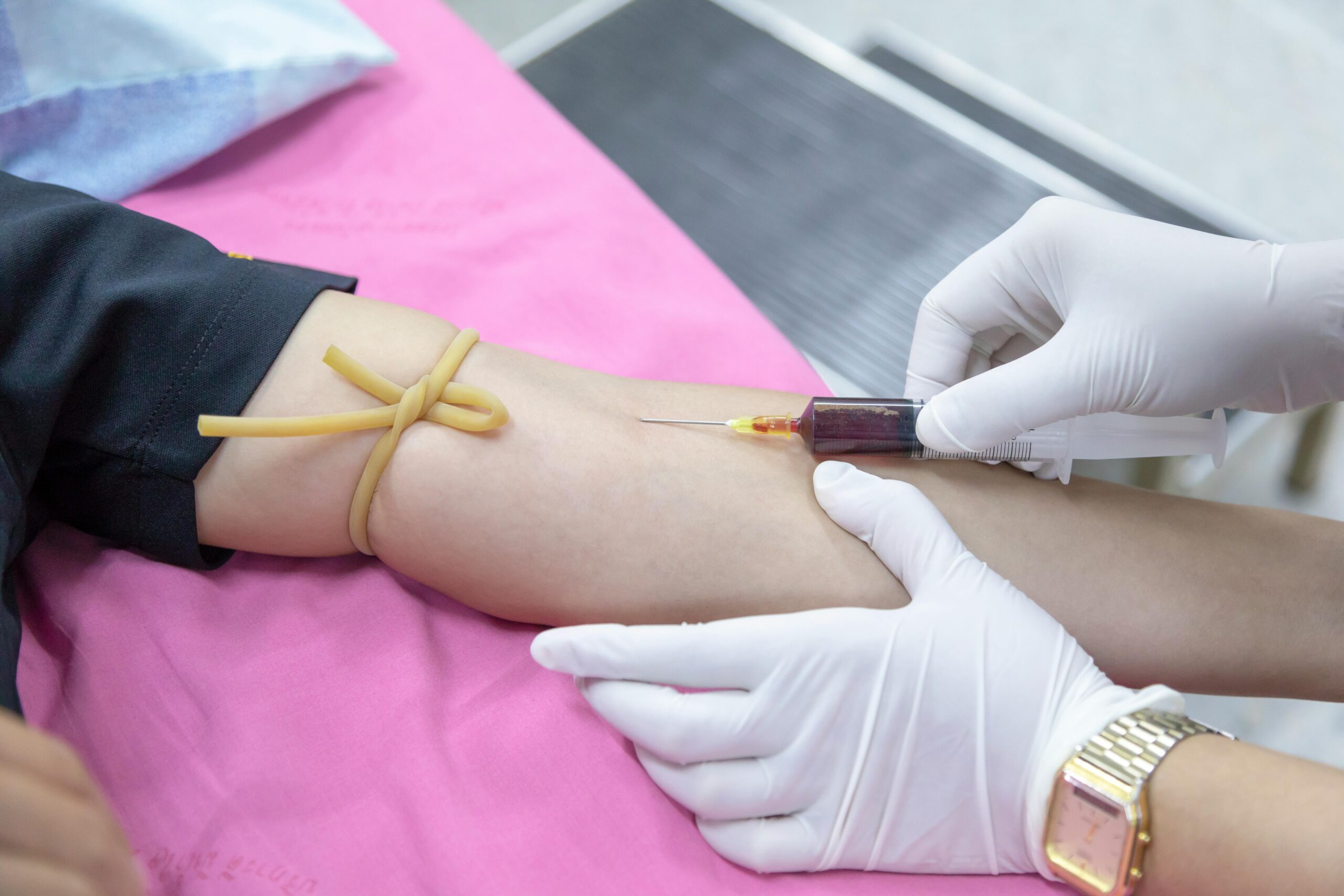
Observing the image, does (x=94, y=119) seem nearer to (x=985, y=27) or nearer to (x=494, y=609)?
(x=494, y=609)

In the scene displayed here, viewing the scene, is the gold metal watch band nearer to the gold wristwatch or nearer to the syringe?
the gold wristwatch

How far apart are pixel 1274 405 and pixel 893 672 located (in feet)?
1.71

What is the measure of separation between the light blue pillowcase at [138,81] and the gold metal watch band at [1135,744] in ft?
4.14

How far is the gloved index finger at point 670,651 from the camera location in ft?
2.71

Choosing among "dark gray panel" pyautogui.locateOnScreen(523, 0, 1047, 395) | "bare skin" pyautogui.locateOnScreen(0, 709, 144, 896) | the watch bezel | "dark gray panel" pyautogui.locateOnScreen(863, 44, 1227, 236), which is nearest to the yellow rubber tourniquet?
"bare skin" pyautogui.locateOnScreen(0, 709, 144, 896)

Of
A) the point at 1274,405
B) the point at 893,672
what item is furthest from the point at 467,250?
the point at 1274,405

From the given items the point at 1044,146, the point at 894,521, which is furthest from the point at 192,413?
the point at 1044,146

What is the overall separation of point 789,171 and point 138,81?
106 centimetres

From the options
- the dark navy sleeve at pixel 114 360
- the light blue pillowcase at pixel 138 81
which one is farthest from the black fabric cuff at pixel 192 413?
the light blue pillowcase at pixel 138 81

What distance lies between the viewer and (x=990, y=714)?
833mm

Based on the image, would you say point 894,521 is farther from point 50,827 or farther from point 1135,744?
point 50,827

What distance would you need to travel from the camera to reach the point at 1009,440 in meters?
0.94

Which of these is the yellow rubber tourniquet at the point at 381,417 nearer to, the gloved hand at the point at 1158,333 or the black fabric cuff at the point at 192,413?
the black fabric cuff at the point at 192,413

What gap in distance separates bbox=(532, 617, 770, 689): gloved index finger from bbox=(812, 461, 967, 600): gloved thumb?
148mm
